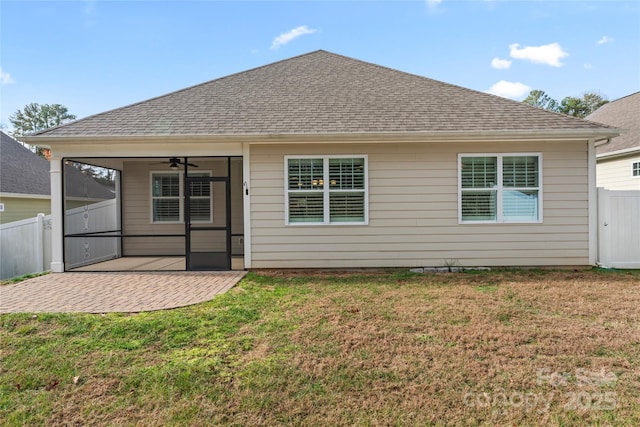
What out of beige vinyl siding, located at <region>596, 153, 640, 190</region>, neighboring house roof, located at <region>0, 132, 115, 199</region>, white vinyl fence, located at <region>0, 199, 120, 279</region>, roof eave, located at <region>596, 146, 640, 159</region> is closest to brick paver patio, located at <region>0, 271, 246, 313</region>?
white vinyl fence, located at <region>0, 199, 120, 279</region>

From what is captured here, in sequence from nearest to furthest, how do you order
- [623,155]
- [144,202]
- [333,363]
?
[333,363] → [144,202] → [623,155]

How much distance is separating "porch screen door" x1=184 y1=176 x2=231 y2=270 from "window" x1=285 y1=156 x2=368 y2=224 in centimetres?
156

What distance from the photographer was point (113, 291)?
5.72m

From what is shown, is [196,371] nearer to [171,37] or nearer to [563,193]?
[563,193]

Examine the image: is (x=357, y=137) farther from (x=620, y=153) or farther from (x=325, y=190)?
(x=620, y=153)

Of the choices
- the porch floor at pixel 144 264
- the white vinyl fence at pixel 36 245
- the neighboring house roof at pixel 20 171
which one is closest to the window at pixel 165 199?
the porch floor at pixel 144 264

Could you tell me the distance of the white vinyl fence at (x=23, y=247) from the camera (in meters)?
8.20

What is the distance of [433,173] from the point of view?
7188 mm

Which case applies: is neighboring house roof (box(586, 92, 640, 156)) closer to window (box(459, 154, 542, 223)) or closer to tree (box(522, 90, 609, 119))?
window (box(459, 154, 542, 223))

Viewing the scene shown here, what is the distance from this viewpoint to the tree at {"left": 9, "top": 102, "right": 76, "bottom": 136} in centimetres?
3484

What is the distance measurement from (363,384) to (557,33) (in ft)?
49.2

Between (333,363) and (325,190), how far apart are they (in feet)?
15.0

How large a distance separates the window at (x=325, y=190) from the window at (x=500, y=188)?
7.27ft

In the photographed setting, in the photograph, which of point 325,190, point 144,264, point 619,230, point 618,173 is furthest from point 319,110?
point 618,173
